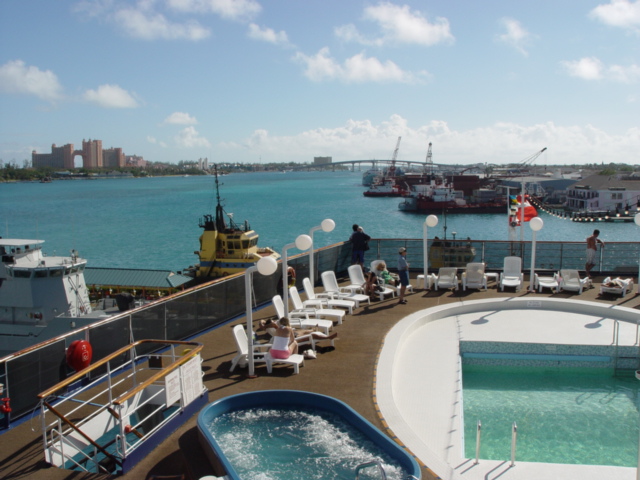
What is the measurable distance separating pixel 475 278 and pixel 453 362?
191 inches

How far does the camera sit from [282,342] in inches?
338

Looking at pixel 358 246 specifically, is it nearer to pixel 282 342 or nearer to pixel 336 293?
pixel 336 293

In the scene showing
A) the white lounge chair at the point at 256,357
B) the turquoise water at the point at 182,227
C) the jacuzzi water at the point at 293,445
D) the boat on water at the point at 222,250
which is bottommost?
the turquoise water at the point at 182,227

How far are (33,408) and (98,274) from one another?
89.4 feet

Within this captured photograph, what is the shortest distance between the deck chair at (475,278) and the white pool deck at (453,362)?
1190 millimetres

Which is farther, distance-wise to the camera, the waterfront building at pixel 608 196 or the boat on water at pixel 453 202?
the boat on water at pixel 453 202

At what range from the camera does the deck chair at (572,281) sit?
13.8 meters

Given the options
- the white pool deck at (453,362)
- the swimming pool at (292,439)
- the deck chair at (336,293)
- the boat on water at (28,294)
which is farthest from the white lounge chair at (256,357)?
the boat on water at (28,294)

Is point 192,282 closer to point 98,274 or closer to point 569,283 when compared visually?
point 98,274

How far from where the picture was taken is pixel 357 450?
605 cm

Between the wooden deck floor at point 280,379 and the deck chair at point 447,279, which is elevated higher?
the deck chair at point 447,279

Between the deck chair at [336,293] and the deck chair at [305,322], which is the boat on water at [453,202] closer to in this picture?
the deck chair at [336,293]

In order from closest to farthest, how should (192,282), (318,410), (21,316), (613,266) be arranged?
(318,410), (613,266), (21,316), (192,282)

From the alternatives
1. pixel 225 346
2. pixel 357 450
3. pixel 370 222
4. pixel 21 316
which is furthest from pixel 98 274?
pixel 370 222
